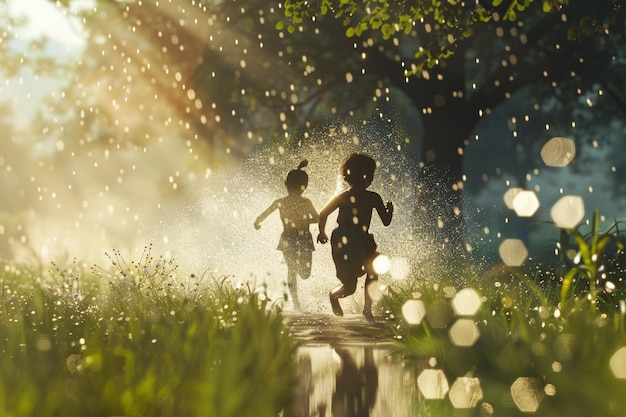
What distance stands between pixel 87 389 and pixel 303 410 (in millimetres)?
1423

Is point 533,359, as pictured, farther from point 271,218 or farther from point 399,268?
point 271,218

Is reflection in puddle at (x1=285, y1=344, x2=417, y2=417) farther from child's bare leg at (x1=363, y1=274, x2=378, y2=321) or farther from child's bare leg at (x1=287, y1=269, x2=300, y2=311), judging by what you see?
child's bare leg at (x1=287, y1=269, x2=300, y2=311)

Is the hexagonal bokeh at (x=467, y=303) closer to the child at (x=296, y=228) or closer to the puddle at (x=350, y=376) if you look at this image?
the puddle at (x=350, y=376)

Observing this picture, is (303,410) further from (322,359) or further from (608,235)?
(608,235)

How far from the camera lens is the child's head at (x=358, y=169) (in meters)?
10.3

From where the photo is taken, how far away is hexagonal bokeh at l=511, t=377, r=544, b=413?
4378 millimetres

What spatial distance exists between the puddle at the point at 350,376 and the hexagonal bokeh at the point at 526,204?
29.5 ft

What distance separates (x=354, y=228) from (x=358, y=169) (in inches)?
31.7

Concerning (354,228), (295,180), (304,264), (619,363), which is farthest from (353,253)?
(619,363)

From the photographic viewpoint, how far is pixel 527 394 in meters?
4.66

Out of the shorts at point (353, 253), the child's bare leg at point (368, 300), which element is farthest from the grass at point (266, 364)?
the shorts at point (353, 253)

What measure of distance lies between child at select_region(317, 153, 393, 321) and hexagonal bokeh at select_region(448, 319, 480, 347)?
3436mm

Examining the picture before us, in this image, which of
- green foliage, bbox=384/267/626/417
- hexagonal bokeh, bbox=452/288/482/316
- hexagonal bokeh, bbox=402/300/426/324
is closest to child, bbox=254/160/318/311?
hexagonal bokeh, bbox=402/300/426/324

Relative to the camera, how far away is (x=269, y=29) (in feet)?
57.9
